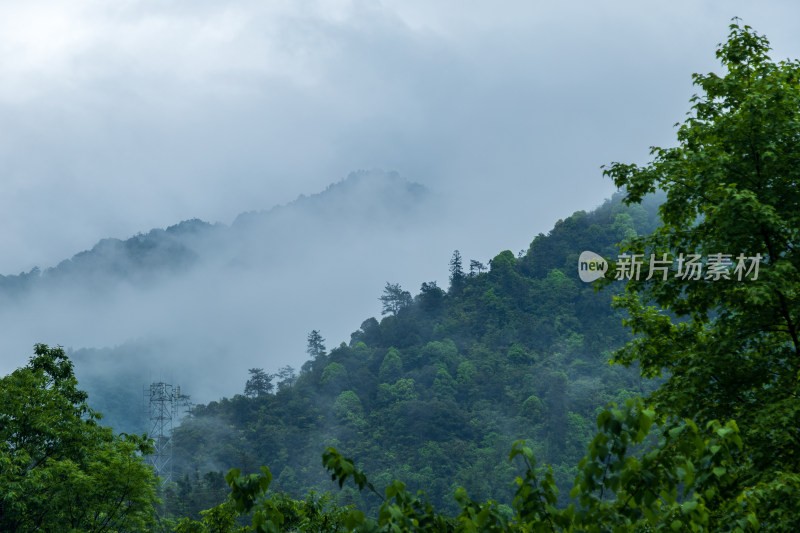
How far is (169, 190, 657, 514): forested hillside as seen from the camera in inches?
2869

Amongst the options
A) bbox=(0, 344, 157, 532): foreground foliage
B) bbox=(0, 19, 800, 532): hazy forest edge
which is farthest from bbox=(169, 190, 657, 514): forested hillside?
bbox=(0, 344, 157, 532): foreground foliage

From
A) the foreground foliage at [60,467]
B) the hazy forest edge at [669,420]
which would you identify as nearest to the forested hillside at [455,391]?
the hazy forest edge at [669,420]

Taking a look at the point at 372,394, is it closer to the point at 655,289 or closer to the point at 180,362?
the point at 655,289

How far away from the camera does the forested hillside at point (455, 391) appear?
72875mm

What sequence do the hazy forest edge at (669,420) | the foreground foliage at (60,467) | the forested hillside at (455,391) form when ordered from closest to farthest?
1. the hazy forest edge at (669,420)
2. the foreground foliage at (60,467)
3. the forested hillside at (455,391)

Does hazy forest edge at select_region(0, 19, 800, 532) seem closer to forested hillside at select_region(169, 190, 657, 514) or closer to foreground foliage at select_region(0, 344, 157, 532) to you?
foreground foliage at select_region(0, 344, 157, 532)

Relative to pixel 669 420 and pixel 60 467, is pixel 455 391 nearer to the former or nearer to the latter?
pixel 60 467

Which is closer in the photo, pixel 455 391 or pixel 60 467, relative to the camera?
pixel 60 467

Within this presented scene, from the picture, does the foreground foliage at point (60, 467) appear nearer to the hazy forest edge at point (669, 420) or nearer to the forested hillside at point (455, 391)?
the hazy forest edge at point (669, 420)

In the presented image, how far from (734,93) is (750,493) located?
631 centimetres

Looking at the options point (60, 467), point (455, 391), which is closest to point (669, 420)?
point (60, 467)

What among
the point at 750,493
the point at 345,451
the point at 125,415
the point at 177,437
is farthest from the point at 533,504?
the point at 125,415

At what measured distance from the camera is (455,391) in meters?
89.6

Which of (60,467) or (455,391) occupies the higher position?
(60,467)
